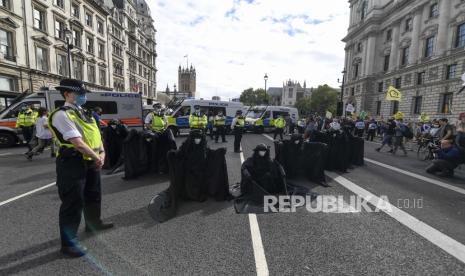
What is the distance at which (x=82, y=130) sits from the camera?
105 inches

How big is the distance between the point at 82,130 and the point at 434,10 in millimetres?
42165

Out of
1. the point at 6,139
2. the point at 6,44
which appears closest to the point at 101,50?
the point at 6,44

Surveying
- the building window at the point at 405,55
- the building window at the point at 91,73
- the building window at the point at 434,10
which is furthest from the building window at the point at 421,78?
the building window at the point at 91,73

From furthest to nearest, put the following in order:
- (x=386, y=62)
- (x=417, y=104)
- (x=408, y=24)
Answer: (x=386, y=62), (x=408, y=24), (x=417, y=104)

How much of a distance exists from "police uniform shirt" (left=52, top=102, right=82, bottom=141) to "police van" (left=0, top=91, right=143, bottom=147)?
11259 millimetres

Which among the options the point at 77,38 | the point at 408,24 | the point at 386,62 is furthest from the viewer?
the point at 386,62

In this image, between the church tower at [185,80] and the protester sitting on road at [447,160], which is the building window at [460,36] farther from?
the church tower at [185,80]

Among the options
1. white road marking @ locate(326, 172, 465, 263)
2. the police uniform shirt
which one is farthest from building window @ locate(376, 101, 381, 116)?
the police uniform shirt

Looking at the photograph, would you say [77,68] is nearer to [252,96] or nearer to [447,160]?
[447,160]

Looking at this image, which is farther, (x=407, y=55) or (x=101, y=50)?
(x=101, y=50)

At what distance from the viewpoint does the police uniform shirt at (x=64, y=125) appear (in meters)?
2.48

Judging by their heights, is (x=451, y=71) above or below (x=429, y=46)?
below

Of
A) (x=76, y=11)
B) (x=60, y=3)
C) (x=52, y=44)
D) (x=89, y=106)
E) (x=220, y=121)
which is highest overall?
(x=76, y=11)

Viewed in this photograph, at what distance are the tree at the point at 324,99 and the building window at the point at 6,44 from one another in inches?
2635
